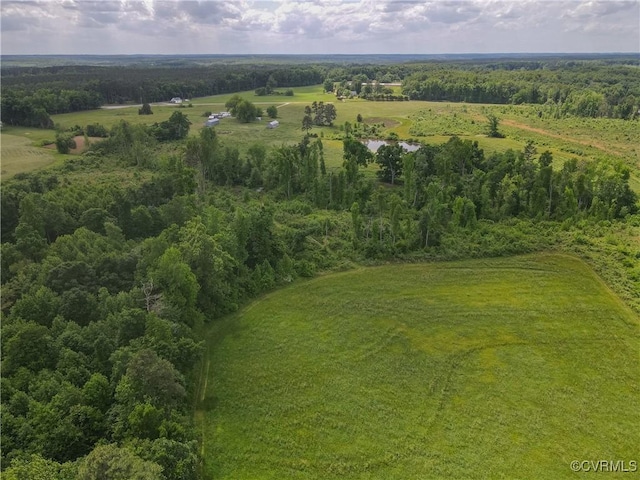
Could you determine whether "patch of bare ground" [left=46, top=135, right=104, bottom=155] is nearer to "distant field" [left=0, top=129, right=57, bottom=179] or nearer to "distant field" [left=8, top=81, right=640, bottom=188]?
"distant field" [left=0, top=129, right=57, bottom=179]

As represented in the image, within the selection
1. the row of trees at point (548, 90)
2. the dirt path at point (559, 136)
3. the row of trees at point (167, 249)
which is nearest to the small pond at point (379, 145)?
the row of trees at point (167, 249)

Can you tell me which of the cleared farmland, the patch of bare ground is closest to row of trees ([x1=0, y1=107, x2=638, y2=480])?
the patch of bare ground

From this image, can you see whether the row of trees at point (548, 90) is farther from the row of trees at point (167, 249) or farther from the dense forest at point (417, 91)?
the row of trees at point (167, 249)

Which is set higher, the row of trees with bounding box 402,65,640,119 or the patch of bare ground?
the row of trees with bounding box 402,65,640,119

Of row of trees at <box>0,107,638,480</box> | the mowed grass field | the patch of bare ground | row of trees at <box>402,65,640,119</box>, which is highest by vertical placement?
row of trees at <box>402,65,640,119</box>

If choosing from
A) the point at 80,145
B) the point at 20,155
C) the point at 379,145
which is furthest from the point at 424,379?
the point at 80,145

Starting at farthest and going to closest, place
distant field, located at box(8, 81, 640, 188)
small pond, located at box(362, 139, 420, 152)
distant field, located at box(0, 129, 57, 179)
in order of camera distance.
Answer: small pond, located at box(362, 139, 420, 152) → distant field, located at box(8, 81, 640, 188) → distant field, located at box(0, 129, 57, 179)

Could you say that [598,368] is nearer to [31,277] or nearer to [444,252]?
[444,252]
